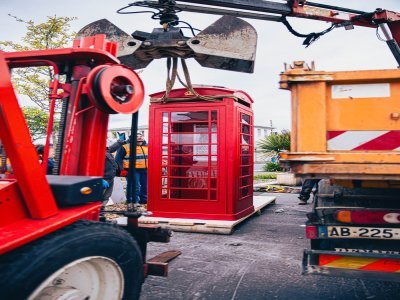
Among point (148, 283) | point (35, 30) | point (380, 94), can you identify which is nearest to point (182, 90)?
point (148, 283)

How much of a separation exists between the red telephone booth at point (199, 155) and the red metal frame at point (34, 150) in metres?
3.54

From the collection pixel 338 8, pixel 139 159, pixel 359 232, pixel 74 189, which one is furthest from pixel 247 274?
pixel 139 159

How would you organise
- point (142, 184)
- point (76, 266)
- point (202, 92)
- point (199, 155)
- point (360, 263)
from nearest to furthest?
point (76, 266) < point (360, 263) < point (202, 92) < point (199, 155) < point (142, 184)

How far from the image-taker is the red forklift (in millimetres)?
1844

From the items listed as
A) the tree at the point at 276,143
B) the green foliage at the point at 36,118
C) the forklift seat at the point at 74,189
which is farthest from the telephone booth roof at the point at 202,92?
the tree at the point at 276,143

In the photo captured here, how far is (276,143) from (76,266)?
17192 millimetres

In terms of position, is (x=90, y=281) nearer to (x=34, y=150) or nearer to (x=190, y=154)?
(x=34, y=150)

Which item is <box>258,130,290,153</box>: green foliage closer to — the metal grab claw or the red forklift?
the metal grab claw

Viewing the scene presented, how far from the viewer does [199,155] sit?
6352 mm

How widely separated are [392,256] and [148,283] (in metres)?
2.25

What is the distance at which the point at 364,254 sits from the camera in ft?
9.20

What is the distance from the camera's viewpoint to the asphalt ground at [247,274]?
11.3 ft

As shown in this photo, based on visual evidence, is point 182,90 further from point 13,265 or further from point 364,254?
point 13,265

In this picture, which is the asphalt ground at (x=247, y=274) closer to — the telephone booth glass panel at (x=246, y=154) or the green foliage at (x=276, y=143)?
the telephone booth glass panel at (x=246, y=154)
